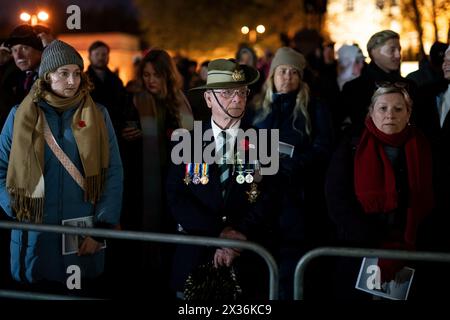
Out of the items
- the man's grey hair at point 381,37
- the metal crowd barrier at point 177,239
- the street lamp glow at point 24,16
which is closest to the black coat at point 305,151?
the man's grey hair at point 381,37

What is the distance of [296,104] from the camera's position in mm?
5992

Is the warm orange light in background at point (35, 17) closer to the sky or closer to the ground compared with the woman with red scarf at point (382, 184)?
closer to the sky

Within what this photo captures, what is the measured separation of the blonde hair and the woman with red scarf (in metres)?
1.47

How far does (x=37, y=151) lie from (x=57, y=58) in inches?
26.4

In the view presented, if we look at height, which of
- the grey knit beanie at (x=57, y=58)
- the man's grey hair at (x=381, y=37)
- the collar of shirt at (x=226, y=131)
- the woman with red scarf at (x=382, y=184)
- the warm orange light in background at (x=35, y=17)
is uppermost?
the warm orange light in background at (x=35, y=17)

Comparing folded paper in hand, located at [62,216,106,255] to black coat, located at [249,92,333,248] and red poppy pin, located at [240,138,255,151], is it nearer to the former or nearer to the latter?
red poppy pin, located at [240,138,255,151]

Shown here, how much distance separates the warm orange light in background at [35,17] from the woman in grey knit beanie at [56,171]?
6513 mm

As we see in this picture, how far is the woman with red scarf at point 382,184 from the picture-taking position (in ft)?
14.0

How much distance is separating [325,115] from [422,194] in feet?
6.11

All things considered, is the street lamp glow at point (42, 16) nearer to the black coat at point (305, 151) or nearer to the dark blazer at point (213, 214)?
the black coat at point (305, 151)

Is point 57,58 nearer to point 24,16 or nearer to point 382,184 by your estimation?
point 382,184

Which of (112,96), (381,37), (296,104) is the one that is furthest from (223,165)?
(381,37)

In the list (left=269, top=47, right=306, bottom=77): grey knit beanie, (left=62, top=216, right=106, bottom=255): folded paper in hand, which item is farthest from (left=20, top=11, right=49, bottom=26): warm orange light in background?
(left=62, top=216, right=106, bottom=255): folded paper in hand

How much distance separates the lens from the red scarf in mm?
4262
